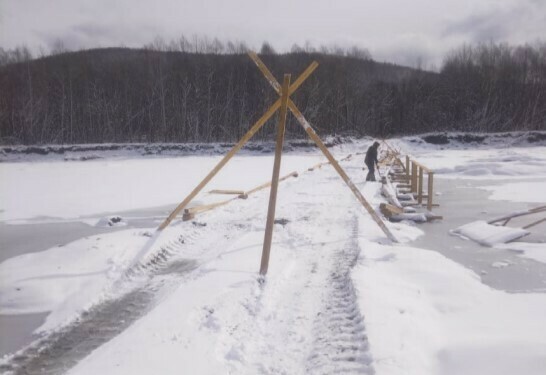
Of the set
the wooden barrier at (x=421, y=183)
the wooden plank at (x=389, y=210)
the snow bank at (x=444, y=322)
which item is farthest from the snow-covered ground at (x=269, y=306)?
the wooden barrier at (x=421, y=183)

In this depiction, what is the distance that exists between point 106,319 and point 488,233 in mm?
5753

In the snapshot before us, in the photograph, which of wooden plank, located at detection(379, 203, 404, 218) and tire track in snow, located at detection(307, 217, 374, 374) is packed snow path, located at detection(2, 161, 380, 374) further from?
wooden plank, located at detection(379, 203, 404, 218)

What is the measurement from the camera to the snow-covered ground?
3021 mm

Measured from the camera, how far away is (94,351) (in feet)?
10.9

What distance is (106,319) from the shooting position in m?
3.99

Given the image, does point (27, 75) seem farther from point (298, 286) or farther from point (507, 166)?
point (298, 286)

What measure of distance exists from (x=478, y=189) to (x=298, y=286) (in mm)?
10109

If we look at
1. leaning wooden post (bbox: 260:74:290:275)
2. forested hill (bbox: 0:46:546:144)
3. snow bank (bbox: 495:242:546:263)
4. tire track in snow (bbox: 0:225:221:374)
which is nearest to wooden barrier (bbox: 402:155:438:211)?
snow bank (bbox: 495:242:546:263)

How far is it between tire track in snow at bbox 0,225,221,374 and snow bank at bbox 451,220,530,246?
174 inches

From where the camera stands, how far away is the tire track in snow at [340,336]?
294cm

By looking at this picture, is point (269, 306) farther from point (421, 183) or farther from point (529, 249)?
point (421, 183)

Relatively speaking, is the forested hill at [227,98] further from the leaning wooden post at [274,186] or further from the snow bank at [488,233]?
the leaning wooden post at [274,186]

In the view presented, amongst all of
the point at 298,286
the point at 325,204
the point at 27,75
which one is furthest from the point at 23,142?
the point at 298,286

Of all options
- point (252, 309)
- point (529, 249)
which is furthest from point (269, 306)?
point (529, 249)
